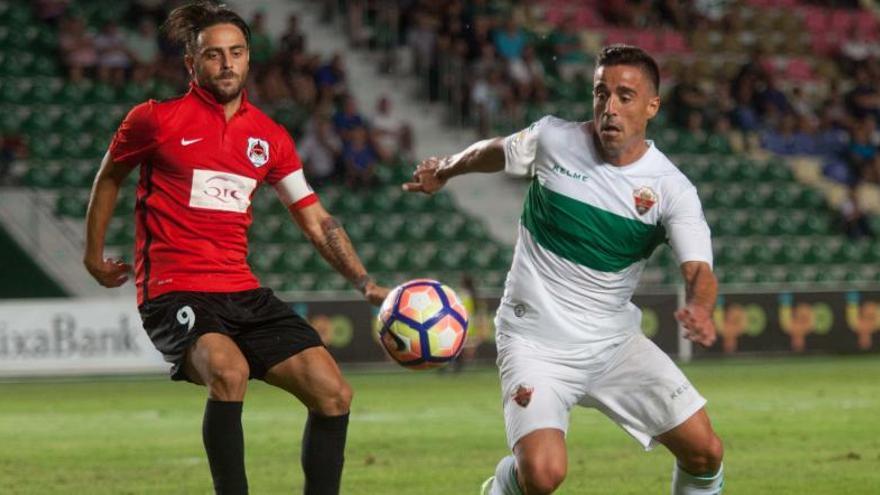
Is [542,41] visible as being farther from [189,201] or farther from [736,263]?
[189,201]

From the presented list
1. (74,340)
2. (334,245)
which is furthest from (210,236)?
(74,340)

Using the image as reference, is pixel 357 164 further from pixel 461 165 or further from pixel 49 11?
pixel 461 165

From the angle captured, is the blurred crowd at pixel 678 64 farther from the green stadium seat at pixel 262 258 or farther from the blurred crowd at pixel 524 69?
the green stadium seat at pixel 262 258

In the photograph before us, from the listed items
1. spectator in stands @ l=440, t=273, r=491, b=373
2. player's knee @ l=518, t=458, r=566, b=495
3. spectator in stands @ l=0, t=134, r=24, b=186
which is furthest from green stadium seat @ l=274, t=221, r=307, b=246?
player's knee @ l=518, t=458, r=566, b=495

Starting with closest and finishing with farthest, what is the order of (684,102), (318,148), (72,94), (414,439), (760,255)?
(414,439)
(318,148)
(72,94)
(760,255)
(684,102)

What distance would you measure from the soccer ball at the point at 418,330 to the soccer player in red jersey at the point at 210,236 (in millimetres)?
151

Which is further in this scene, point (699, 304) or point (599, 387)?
point (599, 387)

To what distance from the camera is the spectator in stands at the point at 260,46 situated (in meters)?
22.9

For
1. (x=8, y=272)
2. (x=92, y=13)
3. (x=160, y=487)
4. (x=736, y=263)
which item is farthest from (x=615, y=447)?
(x=92, y=13)

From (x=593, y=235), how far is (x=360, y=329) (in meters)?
13.2

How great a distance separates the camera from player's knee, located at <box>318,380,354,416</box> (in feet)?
21.3

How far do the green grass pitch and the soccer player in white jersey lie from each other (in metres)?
2.32

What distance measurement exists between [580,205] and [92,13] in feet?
58.6

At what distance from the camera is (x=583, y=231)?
21.1ft
